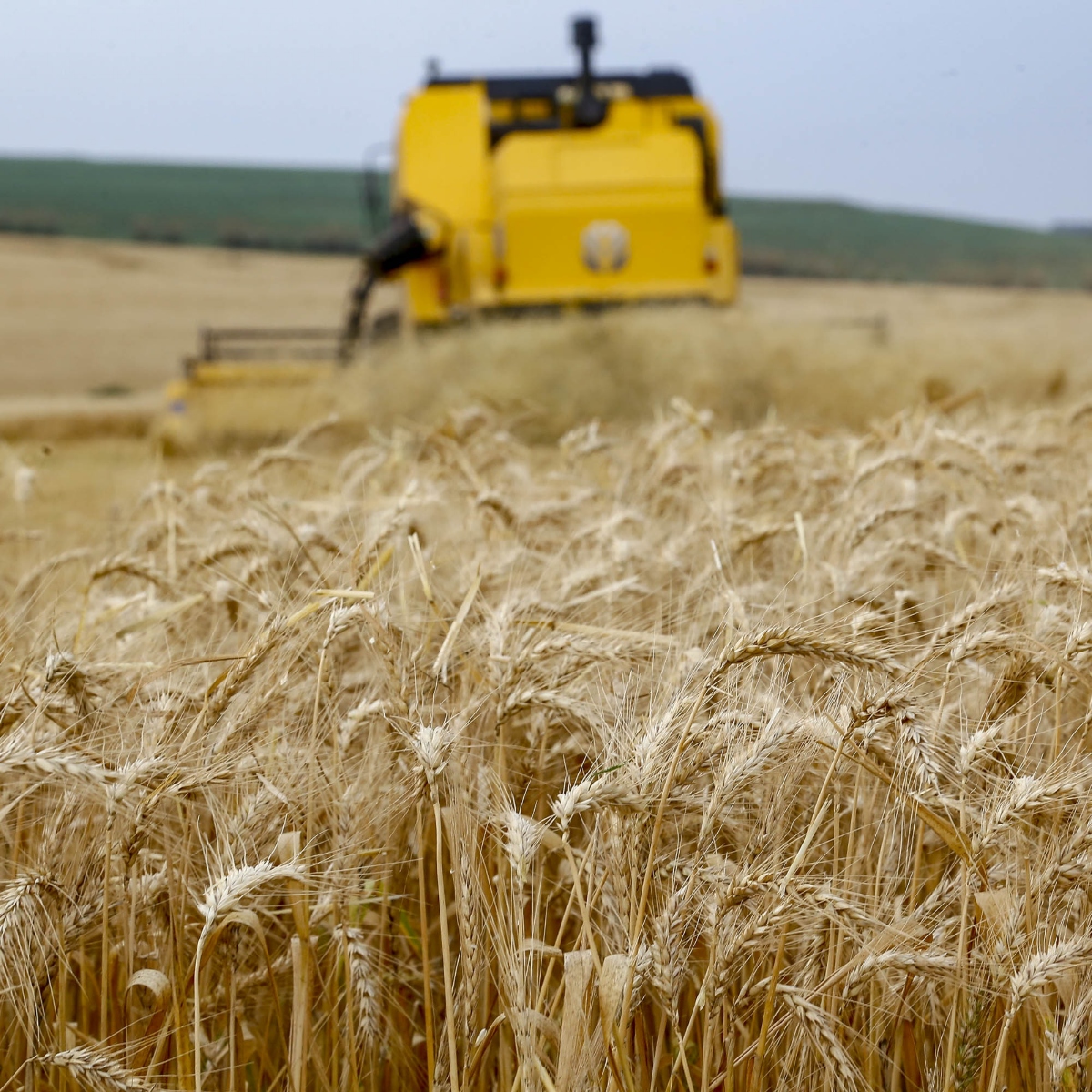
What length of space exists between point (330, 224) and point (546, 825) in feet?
193

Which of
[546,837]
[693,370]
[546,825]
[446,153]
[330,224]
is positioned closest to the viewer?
[546,825]

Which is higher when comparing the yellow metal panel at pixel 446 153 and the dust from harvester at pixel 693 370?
the yellow metal panel at pixel 446 153

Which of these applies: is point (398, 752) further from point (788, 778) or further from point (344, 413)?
point (344, 413)

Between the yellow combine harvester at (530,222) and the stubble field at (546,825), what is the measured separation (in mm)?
6382

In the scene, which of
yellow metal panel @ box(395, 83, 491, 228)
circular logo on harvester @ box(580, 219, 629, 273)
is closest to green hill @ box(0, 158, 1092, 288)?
yellow metal panel @ box(395, 83, 491, 228)

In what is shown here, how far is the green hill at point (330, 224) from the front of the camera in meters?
51.7

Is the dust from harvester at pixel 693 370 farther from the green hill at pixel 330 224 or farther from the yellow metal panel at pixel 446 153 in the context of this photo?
the green hill at pixel 330 224

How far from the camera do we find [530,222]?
27.4 feet

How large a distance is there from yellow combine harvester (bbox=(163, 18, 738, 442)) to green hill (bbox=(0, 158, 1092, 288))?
43.3 meters

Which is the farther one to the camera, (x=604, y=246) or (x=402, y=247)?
(x=402, y=247)

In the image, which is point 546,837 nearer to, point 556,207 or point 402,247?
point 556,207

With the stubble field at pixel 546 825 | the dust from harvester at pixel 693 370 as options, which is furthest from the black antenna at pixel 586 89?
the stubble field at pixel 546 825

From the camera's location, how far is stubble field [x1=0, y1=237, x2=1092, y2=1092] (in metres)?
1.18

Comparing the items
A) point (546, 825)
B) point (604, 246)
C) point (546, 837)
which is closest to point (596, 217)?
point (604, 246)
